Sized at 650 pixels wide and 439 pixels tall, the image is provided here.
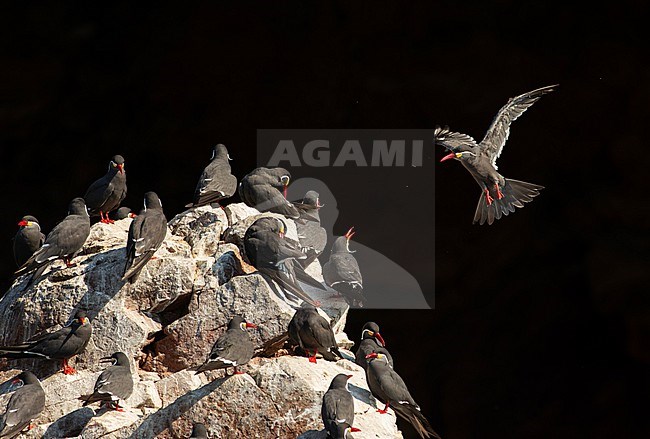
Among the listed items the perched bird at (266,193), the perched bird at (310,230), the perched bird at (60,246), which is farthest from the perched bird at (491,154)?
the perched bird at (60,246)

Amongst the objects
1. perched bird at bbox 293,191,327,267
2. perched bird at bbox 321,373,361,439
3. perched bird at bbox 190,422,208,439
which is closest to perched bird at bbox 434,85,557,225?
perched bird at bbox 293,191,327,267

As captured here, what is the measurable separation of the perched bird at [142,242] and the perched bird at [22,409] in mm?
1676

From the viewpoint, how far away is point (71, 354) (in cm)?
1234

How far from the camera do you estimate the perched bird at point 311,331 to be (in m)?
12.3

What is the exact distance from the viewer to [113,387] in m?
11.6

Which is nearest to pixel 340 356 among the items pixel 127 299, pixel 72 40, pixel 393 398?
pixel 393 398

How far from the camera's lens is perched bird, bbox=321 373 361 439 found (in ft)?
35.9

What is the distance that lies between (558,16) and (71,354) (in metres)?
13.0

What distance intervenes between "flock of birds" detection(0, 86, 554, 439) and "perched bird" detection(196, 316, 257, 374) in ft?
0.03

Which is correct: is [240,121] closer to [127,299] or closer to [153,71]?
[153,71]

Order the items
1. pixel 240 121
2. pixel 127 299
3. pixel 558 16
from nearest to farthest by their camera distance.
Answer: pixel 127 299, pixel 558 16, pixel 240 121

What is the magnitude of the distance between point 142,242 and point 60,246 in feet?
3.75

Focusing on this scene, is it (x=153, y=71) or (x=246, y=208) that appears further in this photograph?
(x=153, y=71)

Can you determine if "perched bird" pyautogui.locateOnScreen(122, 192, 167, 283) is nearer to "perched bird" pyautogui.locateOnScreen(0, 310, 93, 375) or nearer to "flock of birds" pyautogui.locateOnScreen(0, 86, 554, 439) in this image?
"flock of birds" pyautogui.locateOnScreen(0, 86, 554, 439)
